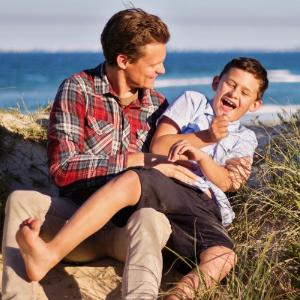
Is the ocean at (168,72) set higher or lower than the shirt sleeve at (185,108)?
lower

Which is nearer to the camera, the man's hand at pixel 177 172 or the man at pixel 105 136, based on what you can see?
the man at pixel 105 136

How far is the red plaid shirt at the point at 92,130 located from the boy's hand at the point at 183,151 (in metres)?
0.27

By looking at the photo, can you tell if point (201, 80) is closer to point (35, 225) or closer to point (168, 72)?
point (168, 72)

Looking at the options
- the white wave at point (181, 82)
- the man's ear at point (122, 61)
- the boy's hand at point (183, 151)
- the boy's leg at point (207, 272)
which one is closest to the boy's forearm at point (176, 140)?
the boy's hand at point (183, 151)

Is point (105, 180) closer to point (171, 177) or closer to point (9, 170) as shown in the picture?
point (171, 177)

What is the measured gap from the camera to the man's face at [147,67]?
4.49 metres

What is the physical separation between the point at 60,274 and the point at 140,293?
0.82 m

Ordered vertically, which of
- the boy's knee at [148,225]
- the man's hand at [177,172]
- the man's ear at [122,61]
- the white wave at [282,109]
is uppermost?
the man's ear at [122,61]

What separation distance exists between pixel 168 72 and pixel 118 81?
83.3 feet

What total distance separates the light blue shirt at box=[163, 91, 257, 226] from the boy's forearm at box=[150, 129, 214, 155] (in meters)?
0.14

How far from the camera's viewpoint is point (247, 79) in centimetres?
476

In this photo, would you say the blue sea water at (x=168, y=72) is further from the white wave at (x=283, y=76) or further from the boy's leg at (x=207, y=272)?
the boy's leg at (x=207, y=272)

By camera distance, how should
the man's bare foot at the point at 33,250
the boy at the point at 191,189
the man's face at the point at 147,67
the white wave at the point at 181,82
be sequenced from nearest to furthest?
the man's bare foot at the point at 33,250 < the boy at the point at 191,189 < the man's face at the point at 147,67 < the white wave at the point at 181,82

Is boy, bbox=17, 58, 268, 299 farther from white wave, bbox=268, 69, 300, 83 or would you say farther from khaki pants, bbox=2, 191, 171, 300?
white wave, bbox=268, 69, 300, 83
